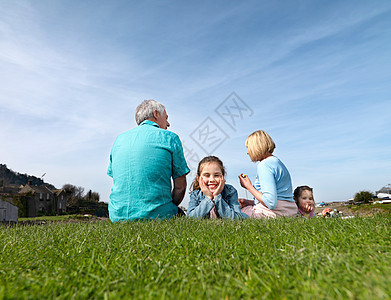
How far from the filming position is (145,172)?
4.95 metres

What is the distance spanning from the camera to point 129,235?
3.42 meters

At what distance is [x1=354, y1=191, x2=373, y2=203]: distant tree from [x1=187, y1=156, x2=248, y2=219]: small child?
14.7 m

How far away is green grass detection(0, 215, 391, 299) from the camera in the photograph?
1.77 meters

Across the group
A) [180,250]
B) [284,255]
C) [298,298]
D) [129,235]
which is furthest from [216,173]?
[298,298]

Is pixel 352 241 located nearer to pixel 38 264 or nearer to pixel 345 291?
pixel 345 291

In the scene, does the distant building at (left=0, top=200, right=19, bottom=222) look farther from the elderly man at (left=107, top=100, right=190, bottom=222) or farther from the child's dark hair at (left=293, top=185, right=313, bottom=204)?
the child's dark hair at (left=293, top=185, right=313, bottom=204)

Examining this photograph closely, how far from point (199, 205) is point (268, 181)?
1.32 metres

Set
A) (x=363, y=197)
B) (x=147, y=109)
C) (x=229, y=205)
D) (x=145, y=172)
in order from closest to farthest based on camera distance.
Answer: (x=145, y=172), (x=229, y=205), (x=147, y=109), (x=363, y=197)

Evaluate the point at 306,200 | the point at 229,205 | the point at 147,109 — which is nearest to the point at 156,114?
the point at 147,109

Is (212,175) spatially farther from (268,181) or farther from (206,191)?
(268,181)

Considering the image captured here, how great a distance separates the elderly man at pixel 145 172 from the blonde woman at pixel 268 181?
1.36m

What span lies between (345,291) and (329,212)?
183 inches

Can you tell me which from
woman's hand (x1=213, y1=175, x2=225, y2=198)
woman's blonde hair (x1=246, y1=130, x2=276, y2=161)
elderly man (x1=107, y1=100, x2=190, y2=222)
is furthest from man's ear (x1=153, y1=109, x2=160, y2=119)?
woman's blonde hair (x1=246, y1=130, x2=276, y2=161)

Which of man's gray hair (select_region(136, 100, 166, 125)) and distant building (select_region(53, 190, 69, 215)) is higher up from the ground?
distant building (select_region(53, 190, 69, 215))
